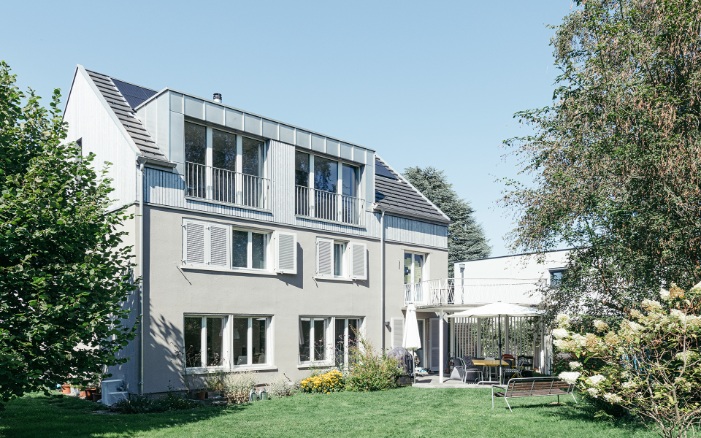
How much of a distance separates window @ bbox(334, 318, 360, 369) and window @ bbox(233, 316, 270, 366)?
113 inches

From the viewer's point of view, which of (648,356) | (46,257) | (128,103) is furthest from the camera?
(128,103)

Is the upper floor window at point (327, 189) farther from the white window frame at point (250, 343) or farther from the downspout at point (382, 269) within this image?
the white window frame at point (250, 343)

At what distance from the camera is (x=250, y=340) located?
733 inches

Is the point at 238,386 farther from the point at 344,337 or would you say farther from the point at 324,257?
the point at 324,257

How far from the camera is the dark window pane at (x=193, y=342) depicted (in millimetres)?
17062

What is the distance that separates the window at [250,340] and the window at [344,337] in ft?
9.44

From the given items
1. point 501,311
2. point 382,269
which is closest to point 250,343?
point 382,269

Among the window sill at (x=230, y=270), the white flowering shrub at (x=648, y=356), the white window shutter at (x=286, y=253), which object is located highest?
the white window shutter at (x=286, y=253)

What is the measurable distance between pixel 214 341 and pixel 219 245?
8.36 feet

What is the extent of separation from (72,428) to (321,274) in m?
9.50

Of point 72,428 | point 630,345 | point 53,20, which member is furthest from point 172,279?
point 630,345

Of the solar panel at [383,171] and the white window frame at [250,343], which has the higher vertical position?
the solar panel at [383,171]

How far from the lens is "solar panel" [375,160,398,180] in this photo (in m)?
26.1

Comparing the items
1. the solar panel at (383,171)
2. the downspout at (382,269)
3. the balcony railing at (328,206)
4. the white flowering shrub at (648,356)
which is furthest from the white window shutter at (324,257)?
the white flowering shrub at (648,356)
